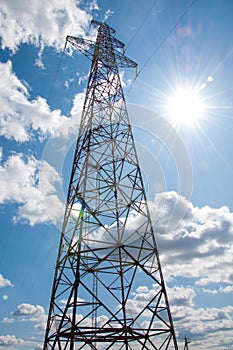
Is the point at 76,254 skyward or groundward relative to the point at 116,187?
groundward

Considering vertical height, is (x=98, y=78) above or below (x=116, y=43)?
below

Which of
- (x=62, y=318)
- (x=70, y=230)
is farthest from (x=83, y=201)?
(x=62, y=318)

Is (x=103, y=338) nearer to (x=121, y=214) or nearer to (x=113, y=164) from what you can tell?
(x=121, y=214)

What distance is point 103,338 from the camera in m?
10.1

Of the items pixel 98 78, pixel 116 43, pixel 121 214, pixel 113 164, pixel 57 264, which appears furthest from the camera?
pixel 116 43

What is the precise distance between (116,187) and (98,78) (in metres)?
8.18

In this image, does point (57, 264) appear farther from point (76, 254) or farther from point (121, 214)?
point (121, 214)

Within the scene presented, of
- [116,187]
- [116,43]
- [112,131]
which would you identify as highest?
[116,43]

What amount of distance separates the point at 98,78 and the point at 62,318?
14.1m

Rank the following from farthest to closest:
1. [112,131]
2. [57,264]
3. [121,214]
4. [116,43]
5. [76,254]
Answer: [116,43]
[112,131]
[121,214]
[57,264]
[76,254]

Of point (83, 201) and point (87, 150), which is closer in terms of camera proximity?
point (83, 201)

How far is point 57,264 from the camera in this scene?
12.2 m

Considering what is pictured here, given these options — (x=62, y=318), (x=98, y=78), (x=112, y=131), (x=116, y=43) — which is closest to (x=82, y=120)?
(x=112, y=131)

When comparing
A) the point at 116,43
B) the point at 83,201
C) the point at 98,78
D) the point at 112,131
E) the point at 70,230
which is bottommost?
the point at 70,230
